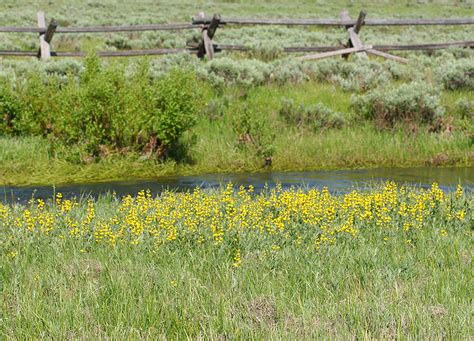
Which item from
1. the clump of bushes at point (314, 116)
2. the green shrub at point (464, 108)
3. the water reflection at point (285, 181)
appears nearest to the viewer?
the water reflection at point (285, 181)

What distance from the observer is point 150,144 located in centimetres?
1335

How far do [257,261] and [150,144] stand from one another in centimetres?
773

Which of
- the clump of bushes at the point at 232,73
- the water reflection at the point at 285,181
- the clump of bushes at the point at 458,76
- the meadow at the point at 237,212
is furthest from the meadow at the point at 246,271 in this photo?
the clump of bushes at the point at 458,76

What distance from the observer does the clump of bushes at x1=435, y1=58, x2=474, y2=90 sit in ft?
59.0

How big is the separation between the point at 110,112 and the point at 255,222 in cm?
688

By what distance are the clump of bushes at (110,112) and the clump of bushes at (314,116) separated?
2614 mm

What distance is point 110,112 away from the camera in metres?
13.1

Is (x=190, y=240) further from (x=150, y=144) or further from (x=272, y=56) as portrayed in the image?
(x=272, y=56)

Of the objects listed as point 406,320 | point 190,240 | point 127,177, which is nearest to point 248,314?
point 406,320

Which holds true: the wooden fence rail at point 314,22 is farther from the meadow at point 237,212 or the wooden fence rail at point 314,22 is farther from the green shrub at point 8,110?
the green shrub at point 8,110

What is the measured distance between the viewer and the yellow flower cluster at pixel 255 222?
6656 mm

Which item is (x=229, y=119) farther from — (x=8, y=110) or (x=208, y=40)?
(x=208, y=40)

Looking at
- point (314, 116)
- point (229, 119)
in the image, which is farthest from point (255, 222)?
point (314, 116)

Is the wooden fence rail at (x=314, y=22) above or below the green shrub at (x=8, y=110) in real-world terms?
above
